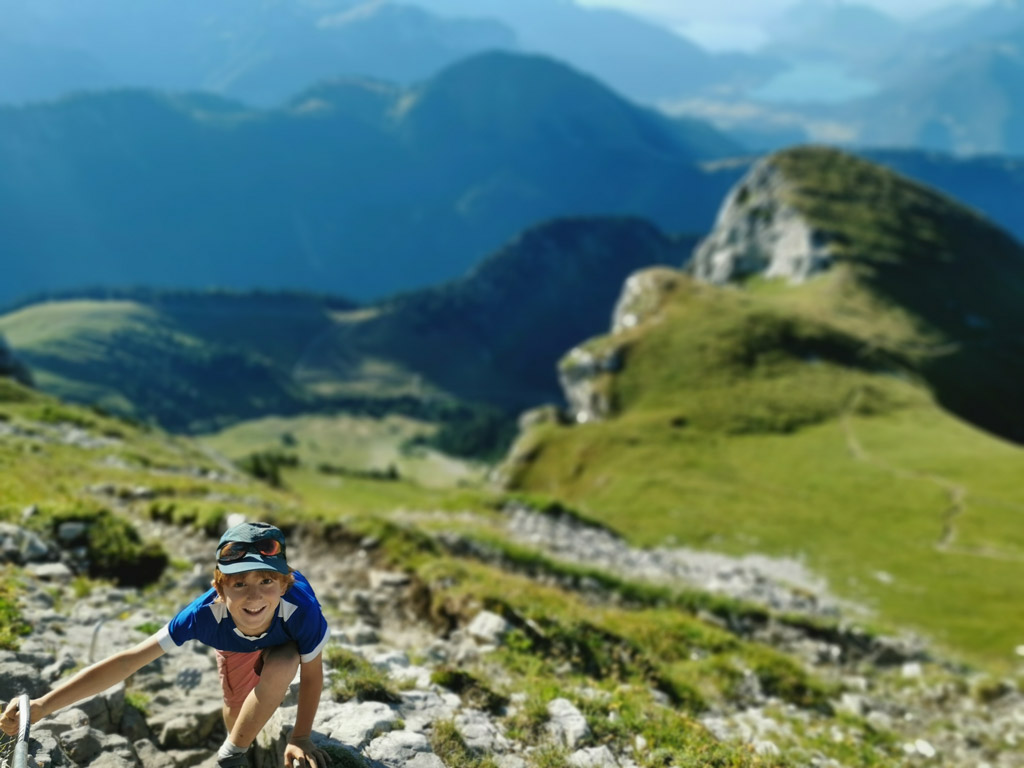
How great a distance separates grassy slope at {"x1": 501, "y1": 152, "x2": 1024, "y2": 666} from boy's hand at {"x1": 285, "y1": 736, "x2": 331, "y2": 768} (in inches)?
1218

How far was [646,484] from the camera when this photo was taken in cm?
6372

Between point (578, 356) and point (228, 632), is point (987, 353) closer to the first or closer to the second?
point (578, 356)

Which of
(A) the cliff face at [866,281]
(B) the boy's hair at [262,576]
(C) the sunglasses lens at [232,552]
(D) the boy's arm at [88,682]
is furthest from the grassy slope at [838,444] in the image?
(D) the boy's arm at [88,682]

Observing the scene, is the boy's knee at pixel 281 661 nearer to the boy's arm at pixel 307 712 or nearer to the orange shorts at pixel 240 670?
the boy's arm at pixel 307 712

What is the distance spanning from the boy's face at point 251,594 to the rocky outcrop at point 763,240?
16056 centimetres

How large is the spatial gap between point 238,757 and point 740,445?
7312 cm

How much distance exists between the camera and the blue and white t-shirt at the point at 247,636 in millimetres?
6199

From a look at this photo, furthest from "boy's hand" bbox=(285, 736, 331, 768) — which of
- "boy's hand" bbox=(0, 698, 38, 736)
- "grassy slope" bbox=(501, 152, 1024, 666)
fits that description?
"grassy slope" bbox=(501, 152, 1024, 666)

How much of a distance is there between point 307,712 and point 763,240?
606 feet

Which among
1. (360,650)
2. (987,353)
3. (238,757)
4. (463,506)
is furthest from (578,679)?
(987,353)

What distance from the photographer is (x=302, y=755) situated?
6023 millimetres

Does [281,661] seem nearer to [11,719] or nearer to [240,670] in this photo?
[240,670]

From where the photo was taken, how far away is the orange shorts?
6.46 meters

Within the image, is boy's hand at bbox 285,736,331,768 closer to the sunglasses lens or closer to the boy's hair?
the boy's hair
